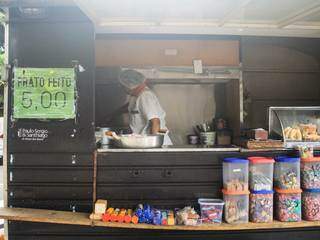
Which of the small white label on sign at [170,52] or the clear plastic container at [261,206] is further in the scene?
the small white label on sign at [170,52]

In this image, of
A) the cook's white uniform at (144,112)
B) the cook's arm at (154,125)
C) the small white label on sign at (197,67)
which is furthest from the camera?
the small white label on sign at (197,67)

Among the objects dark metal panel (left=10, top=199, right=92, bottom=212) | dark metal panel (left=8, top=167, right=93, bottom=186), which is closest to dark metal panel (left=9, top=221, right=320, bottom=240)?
dark metal panel (left=10, top=199, right=92, bottom=212)

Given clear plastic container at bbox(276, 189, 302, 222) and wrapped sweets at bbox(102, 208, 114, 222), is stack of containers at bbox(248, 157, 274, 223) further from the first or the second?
wrapped sweets at bbox(102, 208, 114, 222)

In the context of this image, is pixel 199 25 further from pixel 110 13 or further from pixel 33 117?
pixel 33 117

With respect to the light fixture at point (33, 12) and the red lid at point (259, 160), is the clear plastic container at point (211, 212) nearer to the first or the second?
the red lid at point (259, 160)

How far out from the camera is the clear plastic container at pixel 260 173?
3.10 metres

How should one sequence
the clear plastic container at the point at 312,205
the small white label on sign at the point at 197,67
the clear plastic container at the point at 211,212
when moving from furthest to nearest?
1. the small white label on sign at the point at 197,67
2. the clear plastic container at the point at 312,205
3. the clear plastic container at the point at 211,212

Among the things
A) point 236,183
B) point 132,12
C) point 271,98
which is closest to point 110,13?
point 132,12

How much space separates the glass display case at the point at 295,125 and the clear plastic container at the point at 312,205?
18.9 inches

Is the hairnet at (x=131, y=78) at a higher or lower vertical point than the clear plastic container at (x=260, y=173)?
higher

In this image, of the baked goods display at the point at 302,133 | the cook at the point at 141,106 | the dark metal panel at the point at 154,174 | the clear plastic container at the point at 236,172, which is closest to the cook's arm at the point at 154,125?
the cook at the point at 141,106

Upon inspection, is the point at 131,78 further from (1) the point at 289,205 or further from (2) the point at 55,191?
(1) the point at 289,205

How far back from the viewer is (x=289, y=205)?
3.10 metres

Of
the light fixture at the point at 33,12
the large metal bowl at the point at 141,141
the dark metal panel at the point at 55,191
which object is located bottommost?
the dark metal panel at the point at 55,191
